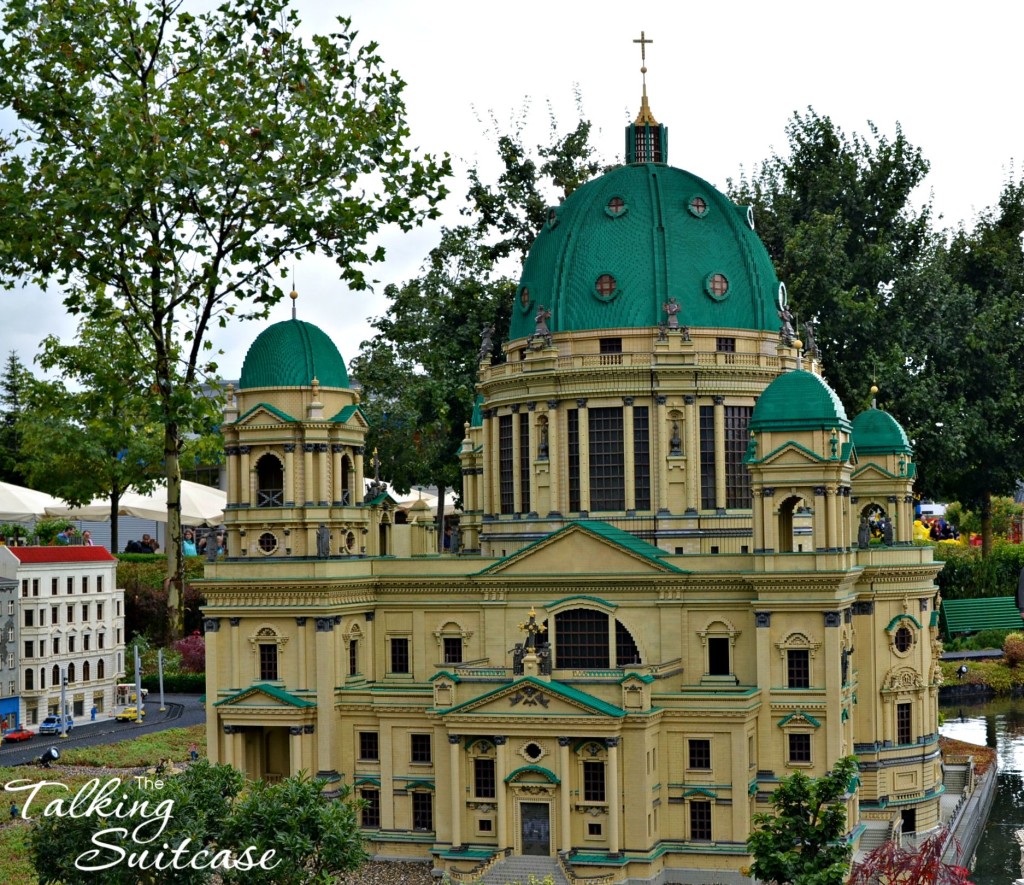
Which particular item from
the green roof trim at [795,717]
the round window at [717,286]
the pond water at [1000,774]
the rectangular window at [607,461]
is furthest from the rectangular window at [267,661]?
the pond water at [1000,774]

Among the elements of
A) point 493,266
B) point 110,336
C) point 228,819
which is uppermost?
point 493,266

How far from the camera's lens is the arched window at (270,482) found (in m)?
62.7

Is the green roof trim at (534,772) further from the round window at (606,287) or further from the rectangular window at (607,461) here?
the round window at (606,287)

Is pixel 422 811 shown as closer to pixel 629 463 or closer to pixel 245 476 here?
pixel 245 476

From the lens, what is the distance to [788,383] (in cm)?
5856

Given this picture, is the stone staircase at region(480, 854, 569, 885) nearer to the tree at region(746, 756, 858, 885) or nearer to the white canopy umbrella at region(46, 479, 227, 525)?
the tree at region(746, 756, 858, 885)

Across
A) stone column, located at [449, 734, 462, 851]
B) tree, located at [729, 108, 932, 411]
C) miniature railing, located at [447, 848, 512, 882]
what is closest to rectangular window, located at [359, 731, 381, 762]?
stone column, located at [449, 734, 462, 851]

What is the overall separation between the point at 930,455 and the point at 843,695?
38.1 m

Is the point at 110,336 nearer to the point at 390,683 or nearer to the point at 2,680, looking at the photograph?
the point at 2,680

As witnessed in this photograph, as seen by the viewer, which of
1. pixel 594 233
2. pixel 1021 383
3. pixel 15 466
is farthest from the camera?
pixel 15 466

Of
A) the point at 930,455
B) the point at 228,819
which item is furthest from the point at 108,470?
the point at 228,819

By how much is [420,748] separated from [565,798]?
6.90m

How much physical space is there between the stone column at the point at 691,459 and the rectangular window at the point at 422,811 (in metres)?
15.1

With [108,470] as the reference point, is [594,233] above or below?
above
